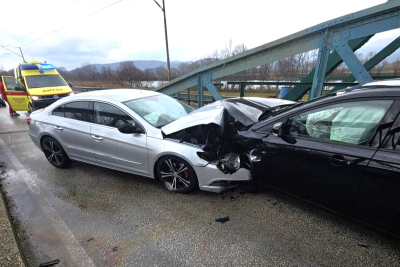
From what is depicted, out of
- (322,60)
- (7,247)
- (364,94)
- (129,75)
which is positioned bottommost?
(7,247)

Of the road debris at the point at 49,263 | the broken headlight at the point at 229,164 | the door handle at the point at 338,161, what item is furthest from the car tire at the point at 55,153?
the door handle at the point at 338,161

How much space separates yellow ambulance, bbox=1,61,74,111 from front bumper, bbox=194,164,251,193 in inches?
384

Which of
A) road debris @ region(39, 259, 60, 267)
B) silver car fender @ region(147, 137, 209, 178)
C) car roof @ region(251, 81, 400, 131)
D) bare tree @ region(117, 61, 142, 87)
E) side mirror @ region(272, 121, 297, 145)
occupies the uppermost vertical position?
bare tree @ region(117, 61, 142, 87)

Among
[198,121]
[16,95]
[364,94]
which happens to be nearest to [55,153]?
[198,121]

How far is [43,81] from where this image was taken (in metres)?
10.6

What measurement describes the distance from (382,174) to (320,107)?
810 mm

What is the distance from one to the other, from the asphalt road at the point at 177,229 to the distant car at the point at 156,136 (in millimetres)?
373

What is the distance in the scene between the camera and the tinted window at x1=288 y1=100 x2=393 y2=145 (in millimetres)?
1995

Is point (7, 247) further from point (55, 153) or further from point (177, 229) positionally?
point (55, 153)

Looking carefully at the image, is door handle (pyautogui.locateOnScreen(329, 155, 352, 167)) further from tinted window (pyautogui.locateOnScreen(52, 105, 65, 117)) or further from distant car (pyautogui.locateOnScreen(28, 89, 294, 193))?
tinted window (pyautogui.locateOnScreen(52, 105, 65, 117))

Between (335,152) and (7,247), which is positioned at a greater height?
(335,152)

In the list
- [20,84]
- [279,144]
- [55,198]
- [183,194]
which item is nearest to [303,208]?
[279,144]

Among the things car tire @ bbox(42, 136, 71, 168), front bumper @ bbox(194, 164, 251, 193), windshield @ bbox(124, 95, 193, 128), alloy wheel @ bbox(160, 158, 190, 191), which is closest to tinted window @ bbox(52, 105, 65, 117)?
car tire @ bbox(42, 136, 71, 168)

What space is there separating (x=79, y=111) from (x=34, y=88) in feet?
27.0
